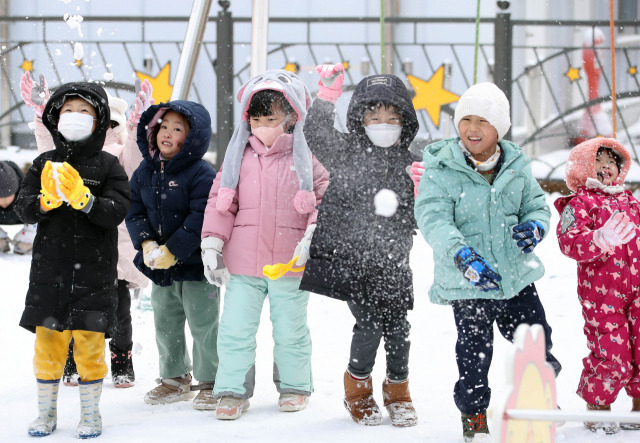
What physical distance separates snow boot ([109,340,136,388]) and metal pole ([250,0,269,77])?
172 cm

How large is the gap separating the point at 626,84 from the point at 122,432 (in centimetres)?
781

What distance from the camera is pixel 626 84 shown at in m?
8.93

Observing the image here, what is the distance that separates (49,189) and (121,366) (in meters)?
1.21

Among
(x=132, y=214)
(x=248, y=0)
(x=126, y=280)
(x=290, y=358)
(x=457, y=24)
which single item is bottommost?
(x=290, y=358)

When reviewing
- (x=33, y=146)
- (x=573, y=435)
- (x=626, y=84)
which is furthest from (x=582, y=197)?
(x=33, y=146)

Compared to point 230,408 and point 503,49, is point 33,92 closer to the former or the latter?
point 230,408

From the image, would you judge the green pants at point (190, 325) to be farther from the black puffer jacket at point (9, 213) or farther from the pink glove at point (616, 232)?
the black puffer jacket at point (9, 213)

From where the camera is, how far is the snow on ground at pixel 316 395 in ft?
9.47

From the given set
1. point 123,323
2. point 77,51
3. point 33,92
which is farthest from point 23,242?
point 123,323

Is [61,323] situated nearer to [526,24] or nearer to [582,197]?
[582,197]

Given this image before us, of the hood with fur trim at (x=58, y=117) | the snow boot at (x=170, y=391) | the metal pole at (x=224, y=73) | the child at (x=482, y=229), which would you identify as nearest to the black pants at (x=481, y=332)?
the child at (x=482, y=229)

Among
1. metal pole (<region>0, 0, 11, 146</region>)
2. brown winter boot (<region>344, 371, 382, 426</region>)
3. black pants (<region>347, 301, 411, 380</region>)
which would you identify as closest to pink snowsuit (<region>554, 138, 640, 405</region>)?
black pants (<region>347, 301, 411, 380</region>)

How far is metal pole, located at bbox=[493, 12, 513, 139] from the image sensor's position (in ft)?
26.9

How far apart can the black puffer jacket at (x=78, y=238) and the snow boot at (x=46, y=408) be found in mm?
245
